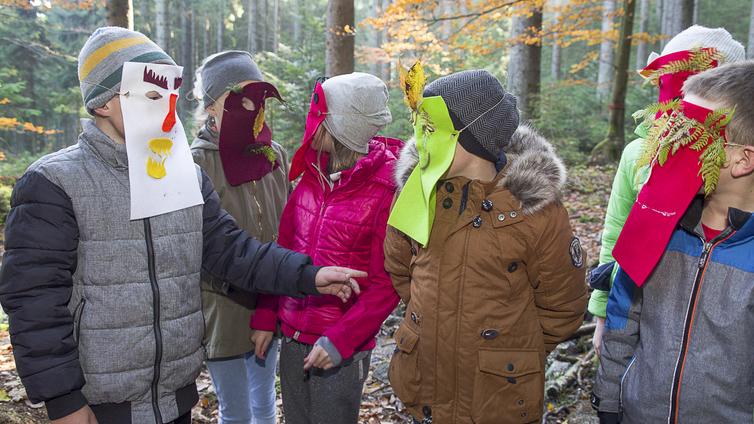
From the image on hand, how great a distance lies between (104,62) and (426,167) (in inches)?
54.7

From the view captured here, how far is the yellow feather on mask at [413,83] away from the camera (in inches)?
85.2

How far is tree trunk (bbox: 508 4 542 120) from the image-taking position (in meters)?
10.3

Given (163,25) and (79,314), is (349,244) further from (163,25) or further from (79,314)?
(163,25)

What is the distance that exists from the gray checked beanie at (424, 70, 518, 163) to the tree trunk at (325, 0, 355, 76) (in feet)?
13.7

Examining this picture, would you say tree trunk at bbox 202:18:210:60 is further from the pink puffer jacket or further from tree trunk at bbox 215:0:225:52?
the pink puffer jacket

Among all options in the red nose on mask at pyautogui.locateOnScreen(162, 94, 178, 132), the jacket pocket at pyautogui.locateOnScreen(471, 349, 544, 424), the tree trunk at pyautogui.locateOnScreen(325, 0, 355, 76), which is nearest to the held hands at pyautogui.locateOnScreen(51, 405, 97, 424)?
the red nose on mask at pyautogui.locateOnScreen(162, 94, 178, 132)

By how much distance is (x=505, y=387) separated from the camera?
2141 mm

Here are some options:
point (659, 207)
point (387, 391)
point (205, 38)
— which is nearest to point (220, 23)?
point (205, 38)

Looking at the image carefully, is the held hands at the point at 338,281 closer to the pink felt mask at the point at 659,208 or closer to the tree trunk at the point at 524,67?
the pink felt mask at the point at 659,208

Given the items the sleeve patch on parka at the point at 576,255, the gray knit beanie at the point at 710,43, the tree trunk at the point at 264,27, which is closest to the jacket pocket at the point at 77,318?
the sleeve patch on parka at the point at 576,255

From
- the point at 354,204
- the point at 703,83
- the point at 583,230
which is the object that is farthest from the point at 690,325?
the point at 583,230

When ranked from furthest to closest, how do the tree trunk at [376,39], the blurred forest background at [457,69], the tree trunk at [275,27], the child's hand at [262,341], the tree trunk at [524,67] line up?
the tree trunk at [275,27] → the tree trunk at [376,39] → the tree trunk at [524,67] → the blurred forest background at [457,69] → the child's hand at [262,341]

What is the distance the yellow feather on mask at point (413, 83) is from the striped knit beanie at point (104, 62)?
1.09m

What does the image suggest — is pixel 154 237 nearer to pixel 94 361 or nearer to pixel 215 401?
pixel 94 361
